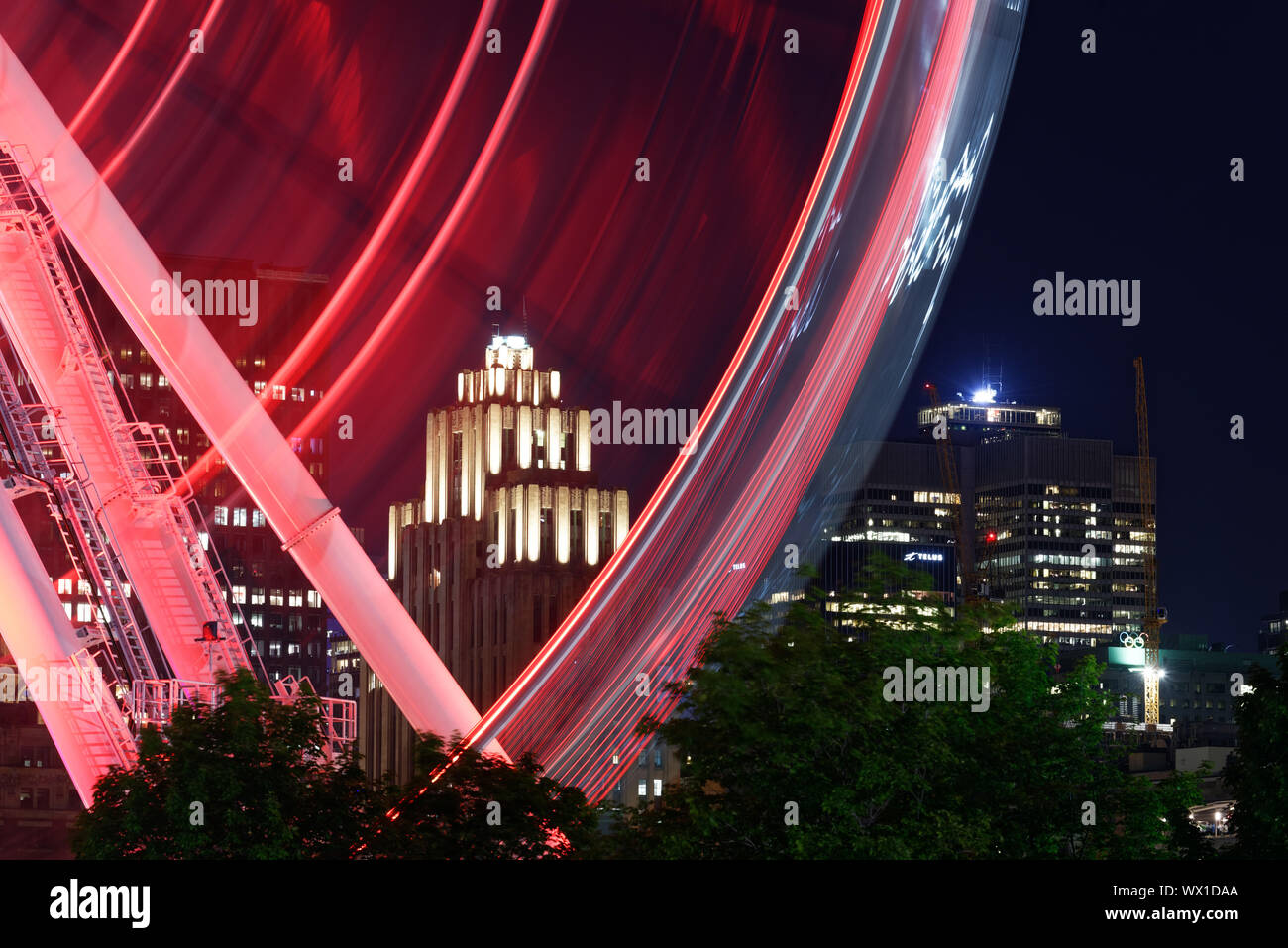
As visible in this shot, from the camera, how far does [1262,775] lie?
4547cm

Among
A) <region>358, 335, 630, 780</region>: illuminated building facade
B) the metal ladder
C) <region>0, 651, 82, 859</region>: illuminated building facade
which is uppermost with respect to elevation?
<region>358, 335, 630, 780</region>: illuminated building facade

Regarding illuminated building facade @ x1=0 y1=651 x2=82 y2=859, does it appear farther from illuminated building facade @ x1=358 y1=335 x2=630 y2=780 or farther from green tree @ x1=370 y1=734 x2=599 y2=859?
green tree @ x1=370 y1=734 x2=599 y2=859

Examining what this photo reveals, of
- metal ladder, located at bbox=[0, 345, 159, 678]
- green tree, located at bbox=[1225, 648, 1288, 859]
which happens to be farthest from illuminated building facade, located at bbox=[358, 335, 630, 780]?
metal ladder, located at bbox=[0, 345, 159, 678]

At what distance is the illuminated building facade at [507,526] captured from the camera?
183 metres

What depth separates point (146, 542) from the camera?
1571 inches

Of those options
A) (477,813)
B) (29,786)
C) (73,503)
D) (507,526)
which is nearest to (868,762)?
(477,813)

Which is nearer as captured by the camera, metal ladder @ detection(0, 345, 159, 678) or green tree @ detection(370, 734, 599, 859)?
green tree @ detection(370, 734, 599, 859)

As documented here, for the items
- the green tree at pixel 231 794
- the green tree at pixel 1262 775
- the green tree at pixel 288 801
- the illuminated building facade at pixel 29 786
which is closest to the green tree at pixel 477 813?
the green tree at pixel 288 801

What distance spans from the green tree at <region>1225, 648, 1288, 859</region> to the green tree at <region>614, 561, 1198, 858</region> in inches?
76.1

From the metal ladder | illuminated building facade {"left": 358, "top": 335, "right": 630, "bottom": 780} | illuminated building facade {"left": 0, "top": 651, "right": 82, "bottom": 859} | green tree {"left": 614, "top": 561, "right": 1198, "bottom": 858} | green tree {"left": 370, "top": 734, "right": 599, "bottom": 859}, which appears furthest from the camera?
illuminated building facade {"left": 358, "top": 335, "right": 630, "bottom": 780}

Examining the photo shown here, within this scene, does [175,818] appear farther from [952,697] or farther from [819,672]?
[952,697]

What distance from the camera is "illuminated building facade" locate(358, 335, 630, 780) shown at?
602 feet
